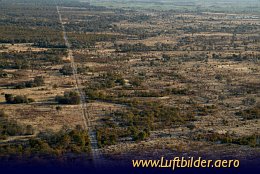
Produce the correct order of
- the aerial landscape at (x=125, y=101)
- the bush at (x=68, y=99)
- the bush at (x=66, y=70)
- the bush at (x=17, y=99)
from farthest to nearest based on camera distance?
the bush at (x=66, y=70)
the bush at (x=17, y=99)
the bush at (x=68, y=99)
the aerial landscape at (x=125, y=101)

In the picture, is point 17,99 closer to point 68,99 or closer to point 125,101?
point 68,99

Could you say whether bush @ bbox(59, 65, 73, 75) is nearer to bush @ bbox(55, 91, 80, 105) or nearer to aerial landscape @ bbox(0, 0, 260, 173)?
aerial landscape @ bbox(0, 0, 260, 173)

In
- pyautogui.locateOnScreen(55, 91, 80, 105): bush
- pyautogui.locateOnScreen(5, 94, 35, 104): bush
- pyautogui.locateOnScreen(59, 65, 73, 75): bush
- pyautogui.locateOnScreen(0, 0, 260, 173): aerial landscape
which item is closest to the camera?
pyautogui.locateOnScreen(0, 0, 260, 173): aerial landscape

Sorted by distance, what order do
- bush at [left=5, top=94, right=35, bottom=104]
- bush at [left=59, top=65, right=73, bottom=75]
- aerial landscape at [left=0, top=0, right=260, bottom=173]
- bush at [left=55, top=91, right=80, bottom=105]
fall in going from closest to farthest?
aerial landscape at [left=0, top=0, right=260, bottom=173], bush at [left=55, top=91, right=80, bottom=105], bush at [left=5, top=94, right=35, bottom=104], bush at [left=59, top=65, right=73, bottom=75]

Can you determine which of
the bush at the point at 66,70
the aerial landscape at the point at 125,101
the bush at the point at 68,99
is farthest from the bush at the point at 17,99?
the bush at the point at 66,70

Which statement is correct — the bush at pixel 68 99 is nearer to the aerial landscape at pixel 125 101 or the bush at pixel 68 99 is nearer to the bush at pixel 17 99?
the aerial landscape at pixel 125 101

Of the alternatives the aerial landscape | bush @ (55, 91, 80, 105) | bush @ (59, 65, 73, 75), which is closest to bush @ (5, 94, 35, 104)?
the aerial landscape

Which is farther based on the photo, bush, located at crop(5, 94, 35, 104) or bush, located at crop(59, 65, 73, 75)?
bush, located at crop(59, 65, 73, 75)

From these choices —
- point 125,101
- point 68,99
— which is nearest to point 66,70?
point 68,99
